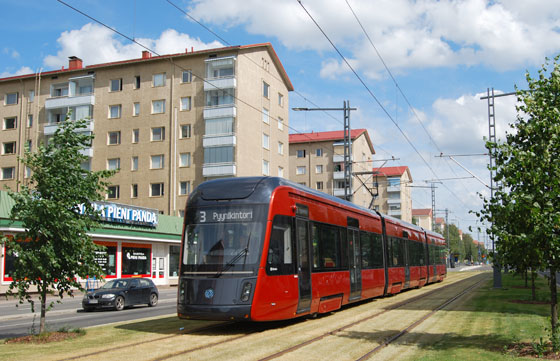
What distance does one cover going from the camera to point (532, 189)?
9461 mm

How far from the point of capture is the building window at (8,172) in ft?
178

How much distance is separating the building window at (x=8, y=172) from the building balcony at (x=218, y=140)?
62.3 ft

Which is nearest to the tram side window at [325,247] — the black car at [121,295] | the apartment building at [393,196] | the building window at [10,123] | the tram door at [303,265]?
the tram door at [303,265]

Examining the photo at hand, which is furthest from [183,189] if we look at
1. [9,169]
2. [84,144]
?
[84,144]

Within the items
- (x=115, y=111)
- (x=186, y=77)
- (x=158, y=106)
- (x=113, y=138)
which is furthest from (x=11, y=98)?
(x=186, y=77)

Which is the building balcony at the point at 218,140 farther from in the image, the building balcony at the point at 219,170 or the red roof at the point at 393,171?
the red roof at the point at 393,171

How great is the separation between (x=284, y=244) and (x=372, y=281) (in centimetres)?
795

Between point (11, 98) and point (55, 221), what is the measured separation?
49.5 metres

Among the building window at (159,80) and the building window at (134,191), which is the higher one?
the building window at (159,80)

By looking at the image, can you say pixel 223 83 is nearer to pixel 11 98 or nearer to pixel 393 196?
pixel 11 98

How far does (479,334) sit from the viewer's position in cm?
1221

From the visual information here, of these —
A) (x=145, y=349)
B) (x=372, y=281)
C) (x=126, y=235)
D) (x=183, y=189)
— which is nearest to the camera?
(x=145, y=349)

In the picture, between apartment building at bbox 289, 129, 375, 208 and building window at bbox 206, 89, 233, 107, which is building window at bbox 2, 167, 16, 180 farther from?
apartment building at bbox 289, 129, 375, 208

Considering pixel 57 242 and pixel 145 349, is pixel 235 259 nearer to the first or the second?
pixel 145 349
